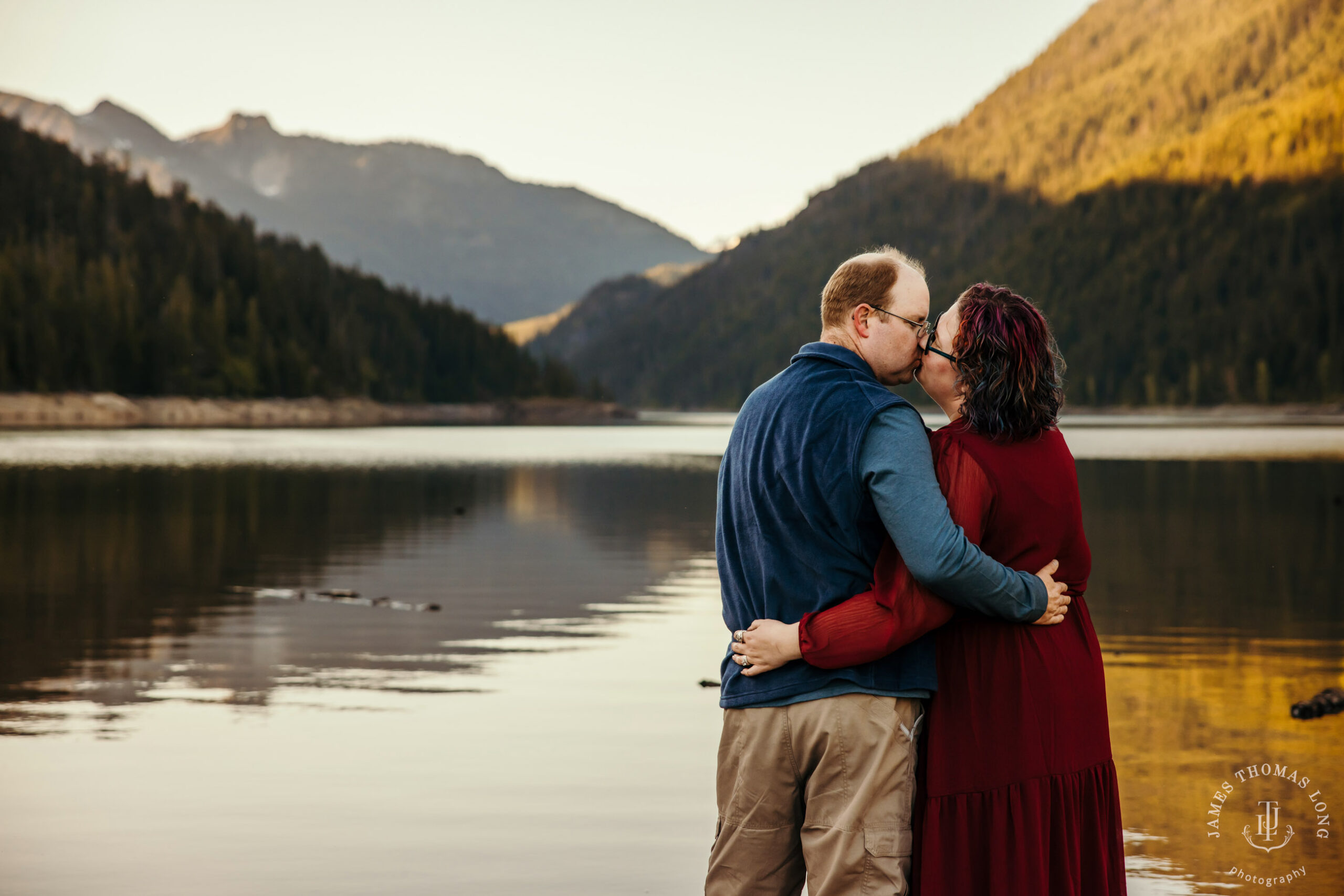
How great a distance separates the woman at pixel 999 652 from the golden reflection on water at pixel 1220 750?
3035mm

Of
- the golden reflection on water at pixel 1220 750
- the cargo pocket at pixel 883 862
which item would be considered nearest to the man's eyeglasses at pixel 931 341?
the cargo pocket at pixel 883 862

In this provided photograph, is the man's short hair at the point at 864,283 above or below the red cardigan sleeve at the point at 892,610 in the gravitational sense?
above

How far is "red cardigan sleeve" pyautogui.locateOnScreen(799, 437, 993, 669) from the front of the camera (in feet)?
11.9

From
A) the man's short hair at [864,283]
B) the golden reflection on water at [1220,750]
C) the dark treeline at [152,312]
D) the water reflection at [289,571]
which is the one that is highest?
the dark treeline at [152,312]

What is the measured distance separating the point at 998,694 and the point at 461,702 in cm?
749

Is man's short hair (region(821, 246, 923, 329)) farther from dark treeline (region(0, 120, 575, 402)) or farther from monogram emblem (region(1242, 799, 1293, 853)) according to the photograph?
dark treeline (region(0, 120, 575, 402))

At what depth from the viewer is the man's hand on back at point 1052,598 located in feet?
12.4

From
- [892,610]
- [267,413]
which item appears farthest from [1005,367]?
[267,413]

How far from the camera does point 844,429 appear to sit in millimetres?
3650

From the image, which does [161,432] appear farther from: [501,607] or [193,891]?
[193,891]

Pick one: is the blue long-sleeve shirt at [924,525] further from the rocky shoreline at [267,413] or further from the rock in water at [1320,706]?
the rocky shoreline at [267,413]

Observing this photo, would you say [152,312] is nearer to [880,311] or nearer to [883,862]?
[880,311]

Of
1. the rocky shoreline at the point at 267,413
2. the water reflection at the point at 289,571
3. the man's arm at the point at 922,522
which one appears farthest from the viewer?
the rocky shoreline at the point at 267,413

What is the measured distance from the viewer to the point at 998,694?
149 inches
